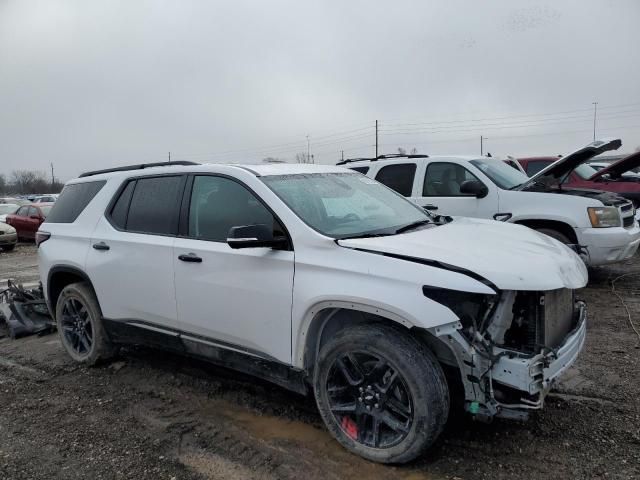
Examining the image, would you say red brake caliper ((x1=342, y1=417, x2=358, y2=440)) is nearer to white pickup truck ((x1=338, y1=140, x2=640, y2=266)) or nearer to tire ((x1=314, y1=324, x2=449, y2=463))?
tire ((x1=314, y1=324, x2=449, y2=463))

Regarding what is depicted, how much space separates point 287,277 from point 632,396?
274cm

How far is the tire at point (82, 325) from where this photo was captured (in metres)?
4.72

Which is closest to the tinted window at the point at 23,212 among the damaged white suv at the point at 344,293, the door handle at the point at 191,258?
the damaged white suv at the point at 344,293

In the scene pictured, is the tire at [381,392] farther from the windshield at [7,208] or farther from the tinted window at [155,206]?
the windshield at [7,208]

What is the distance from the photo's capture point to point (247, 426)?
363 cm

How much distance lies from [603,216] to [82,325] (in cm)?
634

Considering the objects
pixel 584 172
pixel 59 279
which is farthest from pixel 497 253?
pixel 584 172

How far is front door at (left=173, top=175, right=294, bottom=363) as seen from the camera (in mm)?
3344

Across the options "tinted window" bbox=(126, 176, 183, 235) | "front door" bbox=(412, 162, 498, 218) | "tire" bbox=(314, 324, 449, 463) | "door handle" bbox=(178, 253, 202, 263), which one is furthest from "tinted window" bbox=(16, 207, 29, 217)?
"tire" bbox=(314, 324, 449, 463)

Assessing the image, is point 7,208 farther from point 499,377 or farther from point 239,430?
point 499,377

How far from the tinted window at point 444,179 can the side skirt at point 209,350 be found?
16.0ft

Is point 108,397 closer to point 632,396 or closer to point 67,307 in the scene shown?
point 67,307

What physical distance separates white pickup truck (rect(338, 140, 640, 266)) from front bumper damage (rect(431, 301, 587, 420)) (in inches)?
148

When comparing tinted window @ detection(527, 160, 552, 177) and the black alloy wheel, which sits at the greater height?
tinted window @ detection(527, 160, 552, 177)
